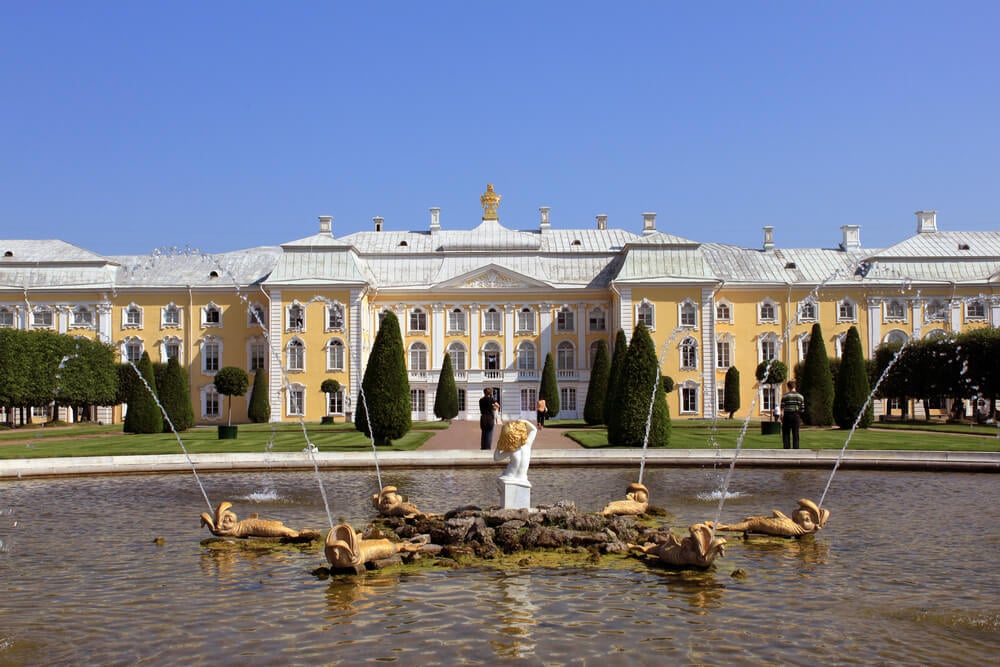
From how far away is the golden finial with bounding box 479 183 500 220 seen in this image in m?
57.6

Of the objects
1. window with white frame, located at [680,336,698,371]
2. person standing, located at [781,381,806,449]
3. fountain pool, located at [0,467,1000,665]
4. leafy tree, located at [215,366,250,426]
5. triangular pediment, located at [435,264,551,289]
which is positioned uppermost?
triangular pediment, located at [435,264,551,289]

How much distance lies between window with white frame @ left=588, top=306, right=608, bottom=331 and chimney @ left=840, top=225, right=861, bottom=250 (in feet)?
49.0

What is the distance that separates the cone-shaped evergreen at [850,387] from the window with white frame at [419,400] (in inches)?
929

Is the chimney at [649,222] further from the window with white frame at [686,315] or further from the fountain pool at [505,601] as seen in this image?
the fountain pool at [505,601]

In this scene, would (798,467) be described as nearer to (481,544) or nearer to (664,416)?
(664,416)

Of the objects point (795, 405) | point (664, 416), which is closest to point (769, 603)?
point (795, 405)

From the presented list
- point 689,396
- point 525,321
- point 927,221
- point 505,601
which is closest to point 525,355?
point 525,321

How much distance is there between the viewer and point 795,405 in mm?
21641

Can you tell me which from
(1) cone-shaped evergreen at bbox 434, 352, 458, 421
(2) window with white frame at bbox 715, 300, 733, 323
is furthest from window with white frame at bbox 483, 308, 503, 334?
(2) window with white frame at bbox 715, 300, 733, 323

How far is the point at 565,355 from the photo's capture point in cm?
5131

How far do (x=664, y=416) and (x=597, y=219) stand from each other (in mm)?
36765

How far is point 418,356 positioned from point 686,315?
13739 millimetres

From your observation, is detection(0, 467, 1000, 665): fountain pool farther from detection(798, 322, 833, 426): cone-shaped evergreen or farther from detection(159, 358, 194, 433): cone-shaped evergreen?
detection(159, 358, 194, 433): cone-shaped evergreen

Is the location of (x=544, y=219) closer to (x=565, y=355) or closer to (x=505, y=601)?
(x=565, y=355)
